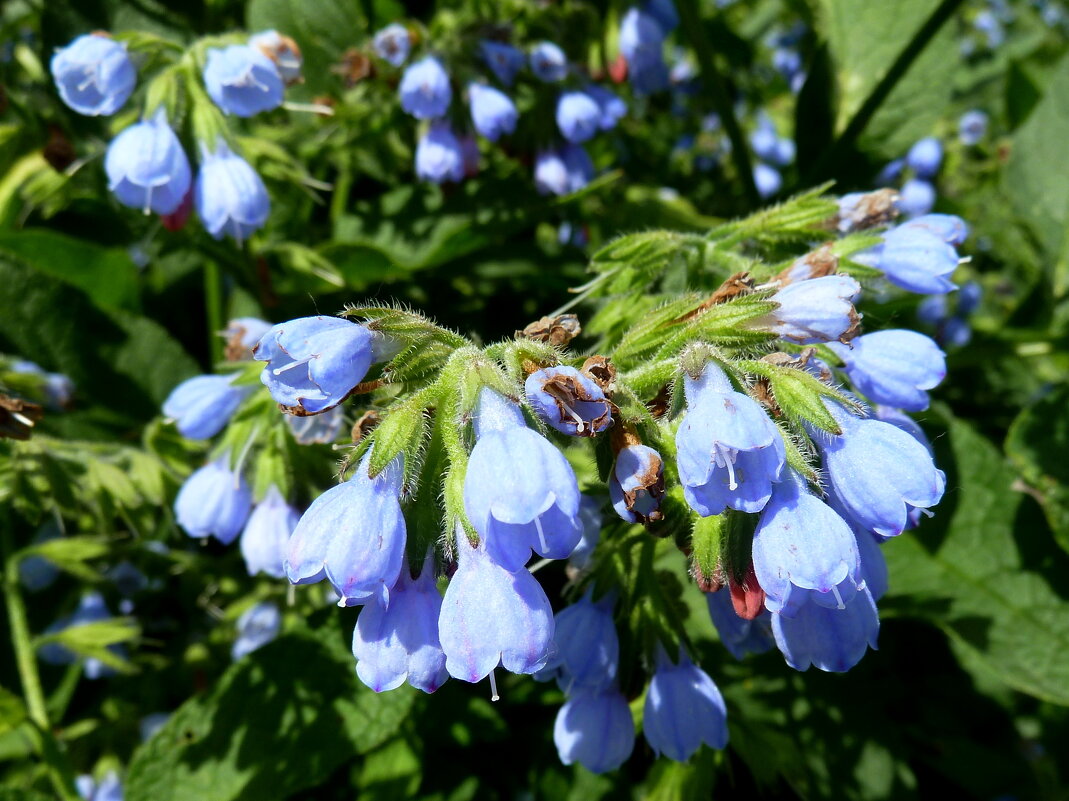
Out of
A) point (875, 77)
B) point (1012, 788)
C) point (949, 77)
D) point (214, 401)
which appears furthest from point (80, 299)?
point (1012, 788)

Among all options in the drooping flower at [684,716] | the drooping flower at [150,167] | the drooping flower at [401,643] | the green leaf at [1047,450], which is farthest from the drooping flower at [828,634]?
the drooping flower at [150,167]

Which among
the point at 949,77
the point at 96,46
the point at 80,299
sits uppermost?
the point at 96,46

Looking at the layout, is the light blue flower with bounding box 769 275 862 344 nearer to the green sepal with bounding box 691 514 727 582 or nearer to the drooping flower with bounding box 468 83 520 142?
the green sepal with bounding box 691 514 727 582

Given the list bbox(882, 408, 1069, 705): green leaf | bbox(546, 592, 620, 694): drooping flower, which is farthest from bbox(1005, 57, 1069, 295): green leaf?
bbox(546, 592, 620, 694): drooping flower

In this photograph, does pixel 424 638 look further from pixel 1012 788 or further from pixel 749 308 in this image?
pixel 1012 788

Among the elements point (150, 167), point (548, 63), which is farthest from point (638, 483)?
point (548, 63)

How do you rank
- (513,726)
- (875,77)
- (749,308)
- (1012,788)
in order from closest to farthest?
(749,308), (513,726), (1012,788), (875,77)

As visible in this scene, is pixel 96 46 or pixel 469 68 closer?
pixel 96 46
